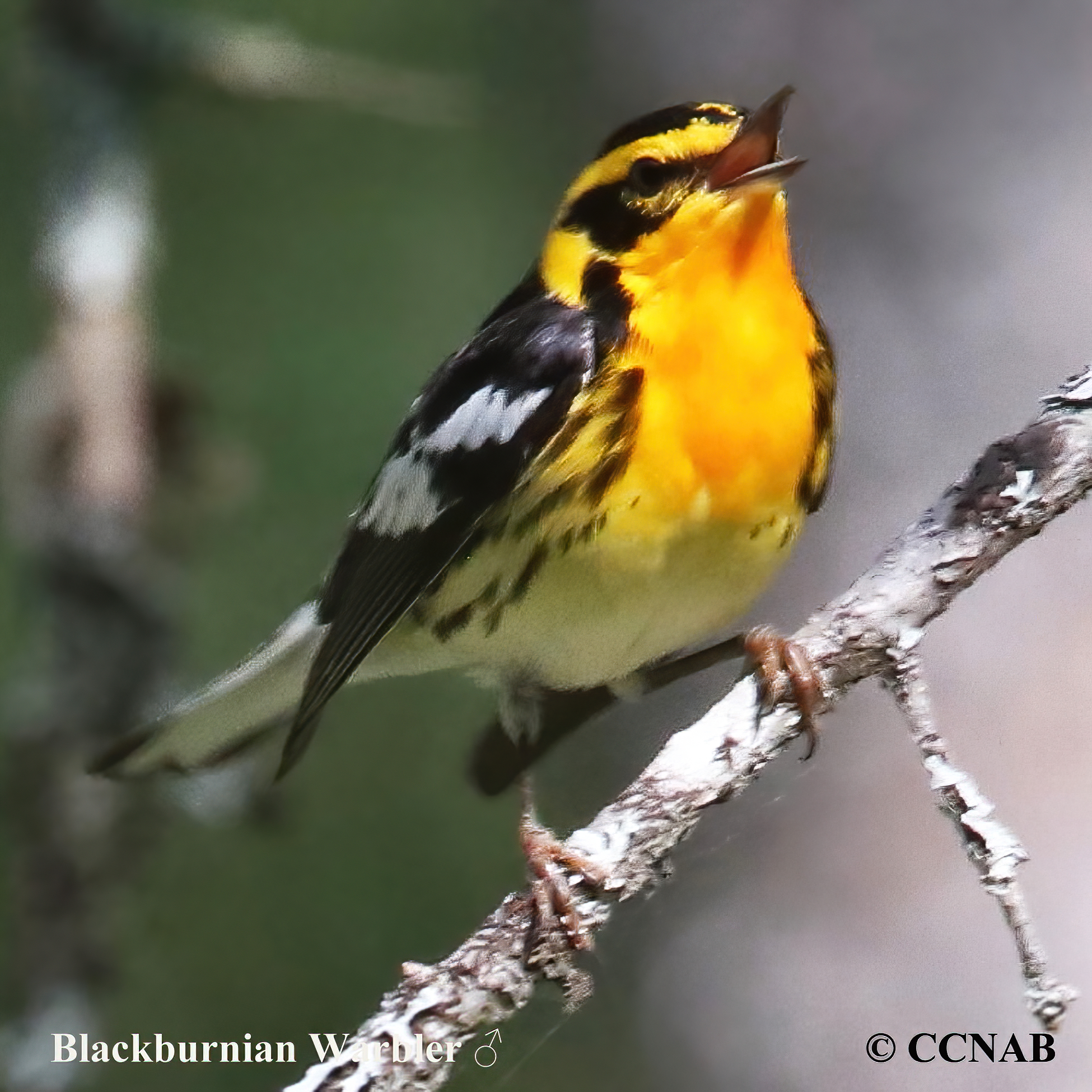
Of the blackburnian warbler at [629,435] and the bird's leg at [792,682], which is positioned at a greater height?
the blackburnian warbler at [629,435]

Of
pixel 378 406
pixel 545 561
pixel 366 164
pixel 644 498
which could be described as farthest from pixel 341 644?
pixel 366 164

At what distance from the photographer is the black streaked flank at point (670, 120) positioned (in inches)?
45.6

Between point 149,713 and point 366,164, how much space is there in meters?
1.28

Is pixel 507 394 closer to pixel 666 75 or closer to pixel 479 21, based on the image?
pixel 666 75

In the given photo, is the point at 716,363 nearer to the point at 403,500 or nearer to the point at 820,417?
the point at 820,417

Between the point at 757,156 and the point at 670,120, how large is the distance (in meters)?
0.11

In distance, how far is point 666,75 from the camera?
1.56 metres

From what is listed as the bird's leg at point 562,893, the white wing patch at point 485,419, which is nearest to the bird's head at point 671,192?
the white wing patch at point 485,419

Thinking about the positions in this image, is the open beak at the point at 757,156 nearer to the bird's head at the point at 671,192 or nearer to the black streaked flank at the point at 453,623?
the bird's head at the point at 671,192

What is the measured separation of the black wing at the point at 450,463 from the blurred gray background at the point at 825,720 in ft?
0.90

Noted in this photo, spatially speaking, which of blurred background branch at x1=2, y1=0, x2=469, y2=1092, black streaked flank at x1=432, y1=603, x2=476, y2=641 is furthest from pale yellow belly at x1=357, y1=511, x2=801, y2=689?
blurred background branch at x1=2, y1=0, x2=469, y2=1092

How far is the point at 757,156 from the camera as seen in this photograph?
109 centimetres

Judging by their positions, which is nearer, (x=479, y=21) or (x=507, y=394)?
(x=507, y=394)

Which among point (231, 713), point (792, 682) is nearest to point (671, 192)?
point (792, 682)
